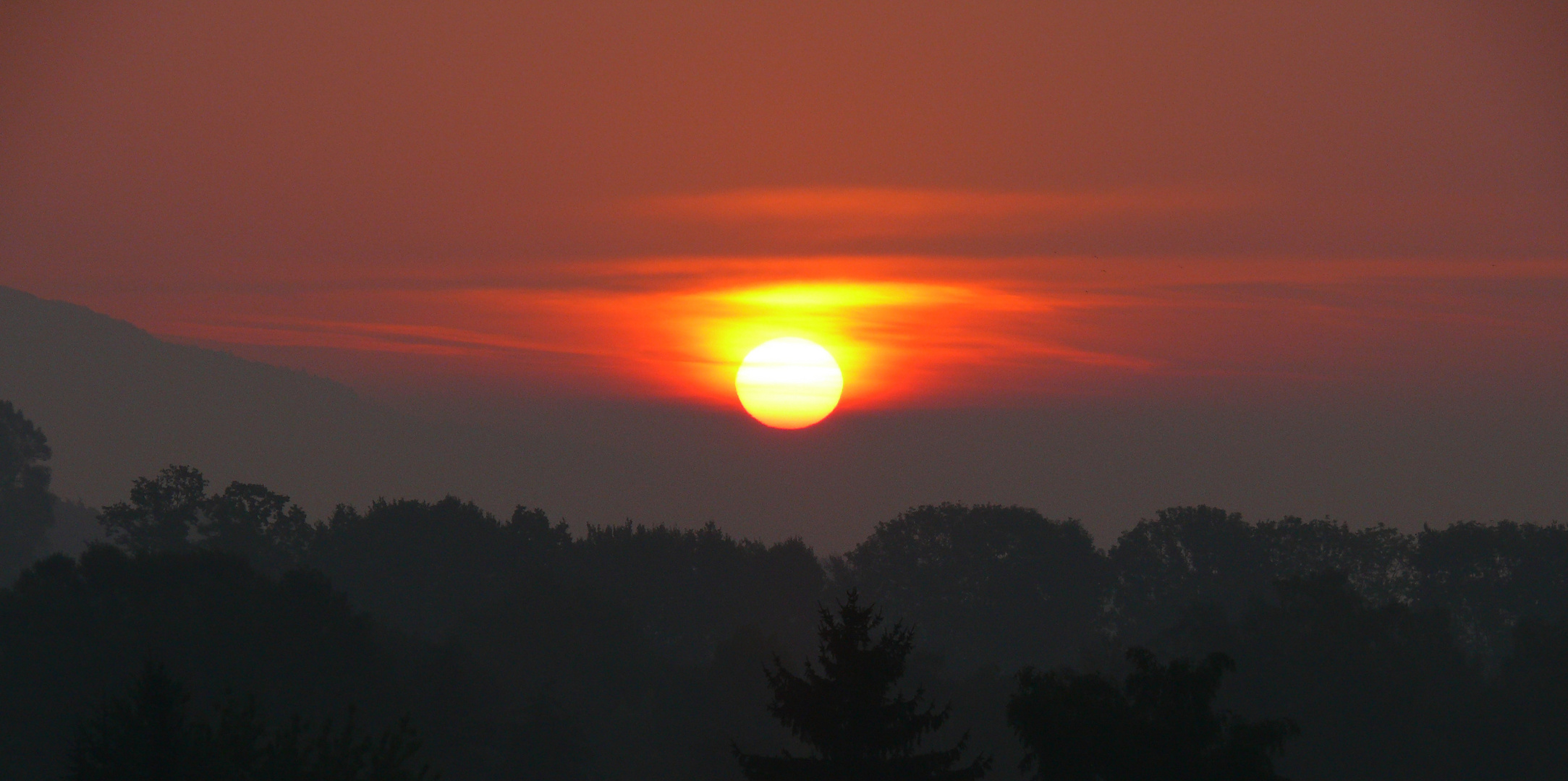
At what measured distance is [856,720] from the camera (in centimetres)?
3209

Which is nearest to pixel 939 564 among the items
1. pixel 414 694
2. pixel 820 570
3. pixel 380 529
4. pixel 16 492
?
pixel 820 570

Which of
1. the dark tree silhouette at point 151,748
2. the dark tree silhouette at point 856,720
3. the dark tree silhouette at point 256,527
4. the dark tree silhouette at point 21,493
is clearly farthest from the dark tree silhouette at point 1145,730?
the dark tree silhouette at point 21,493

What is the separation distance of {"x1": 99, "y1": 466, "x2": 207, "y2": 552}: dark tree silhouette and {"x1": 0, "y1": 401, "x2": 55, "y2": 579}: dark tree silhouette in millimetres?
23632

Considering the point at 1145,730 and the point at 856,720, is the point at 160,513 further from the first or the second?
the point at 1145,730

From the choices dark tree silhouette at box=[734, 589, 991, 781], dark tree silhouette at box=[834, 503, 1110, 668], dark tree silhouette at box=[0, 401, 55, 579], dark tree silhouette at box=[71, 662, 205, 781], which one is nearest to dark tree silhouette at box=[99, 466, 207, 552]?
dark tree silhouette at box=[0, 401, 55, 579]

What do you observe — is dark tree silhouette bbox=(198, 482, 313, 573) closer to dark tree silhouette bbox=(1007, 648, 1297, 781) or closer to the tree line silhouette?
the tree line silhouette

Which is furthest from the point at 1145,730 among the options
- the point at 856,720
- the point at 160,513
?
the point at 160,513

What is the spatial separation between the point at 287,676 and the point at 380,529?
2148 inches

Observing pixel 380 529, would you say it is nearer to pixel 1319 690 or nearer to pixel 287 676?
pixel 287 676

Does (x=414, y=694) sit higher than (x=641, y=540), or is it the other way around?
(x=641, y=540)

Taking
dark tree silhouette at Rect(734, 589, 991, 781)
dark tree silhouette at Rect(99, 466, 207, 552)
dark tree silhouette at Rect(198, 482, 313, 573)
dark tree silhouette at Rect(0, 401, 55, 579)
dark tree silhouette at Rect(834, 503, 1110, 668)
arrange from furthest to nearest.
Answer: dark tree silhouette at Rect(0, 401, 55, 579) < dark tree silhouette at Rect(834, 503, 1110, 668) < dark tree silhouette at Rect(99, 466, 207, 552) < dark tree silhouette at Rect(198, 482, 313, 573) < dark tree silhouette at Rect(734, 589, 991, 781)

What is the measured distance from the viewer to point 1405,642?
3652 inches

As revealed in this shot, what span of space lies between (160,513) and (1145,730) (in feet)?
369

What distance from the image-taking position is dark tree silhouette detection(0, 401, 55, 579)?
506 feet
